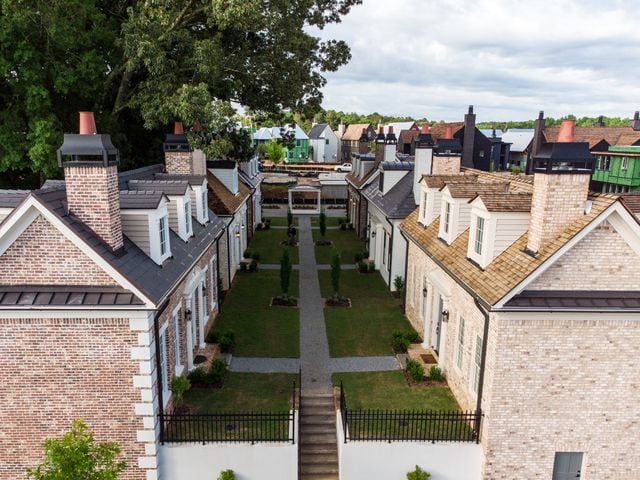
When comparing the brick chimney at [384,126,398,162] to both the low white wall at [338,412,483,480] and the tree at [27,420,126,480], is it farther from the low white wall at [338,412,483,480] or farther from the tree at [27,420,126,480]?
the tree at [27,420,126,480]

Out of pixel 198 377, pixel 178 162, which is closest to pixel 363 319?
pixel 198 377

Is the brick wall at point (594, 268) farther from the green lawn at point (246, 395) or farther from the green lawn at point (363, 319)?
the green lawn at point (246, 395)

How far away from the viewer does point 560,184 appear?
11.6 meters

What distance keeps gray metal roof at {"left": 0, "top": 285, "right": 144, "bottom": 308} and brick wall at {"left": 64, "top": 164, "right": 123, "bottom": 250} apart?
1302 millimetres

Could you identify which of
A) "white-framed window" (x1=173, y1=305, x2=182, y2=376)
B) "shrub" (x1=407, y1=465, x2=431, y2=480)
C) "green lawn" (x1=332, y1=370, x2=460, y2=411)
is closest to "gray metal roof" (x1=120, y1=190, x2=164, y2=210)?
"white-framed window" (x1=173, y1=305, x2=182, y2=376)

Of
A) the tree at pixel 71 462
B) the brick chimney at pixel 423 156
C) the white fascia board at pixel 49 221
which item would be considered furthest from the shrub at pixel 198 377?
the brick chimney at pixel 423 156

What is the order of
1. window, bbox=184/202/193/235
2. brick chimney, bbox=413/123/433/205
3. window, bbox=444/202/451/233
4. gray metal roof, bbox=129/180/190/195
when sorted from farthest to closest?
brick chimney, bbox=413/123/433/205 < window, bbox=444/202/451/233 < window, bbox=184/202/193/235 < gray metal roof, bbox=129/180/190/195

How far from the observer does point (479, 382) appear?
12633mm

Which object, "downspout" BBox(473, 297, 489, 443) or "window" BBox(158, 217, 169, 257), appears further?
"window" BBox(158, 217, 169, 257)

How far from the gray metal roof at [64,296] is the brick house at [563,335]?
9097mm

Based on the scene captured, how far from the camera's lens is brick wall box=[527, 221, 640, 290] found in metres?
11.7

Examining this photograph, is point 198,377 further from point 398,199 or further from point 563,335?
point 398,199

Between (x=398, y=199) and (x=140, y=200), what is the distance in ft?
55.6

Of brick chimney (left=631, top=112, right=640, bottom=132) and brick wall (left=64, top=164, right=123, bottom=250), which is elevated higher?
brick chimney (left=631, top=112, right=640, bottom=132)
